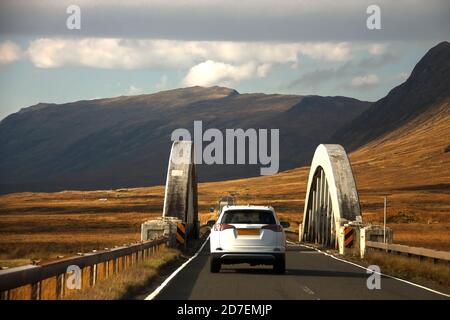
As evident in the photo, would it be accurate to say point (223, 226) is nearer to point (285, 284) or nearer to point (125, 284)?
point (285, 284)

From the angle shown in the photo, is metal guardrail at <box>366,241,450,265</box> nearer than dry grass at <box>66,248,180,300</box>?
No

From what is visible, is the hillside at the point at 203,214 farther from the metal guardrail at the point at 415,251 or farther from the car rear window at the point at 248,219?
the car rear window at the point at 248,219

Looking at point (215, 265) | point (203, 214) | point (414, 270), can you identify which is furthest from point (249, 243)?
point (203, 214)

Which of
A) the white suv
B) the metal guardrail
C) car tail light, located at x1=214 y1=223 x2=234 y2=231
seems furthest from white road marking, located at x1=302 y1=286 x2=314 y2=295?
the metal guardrail

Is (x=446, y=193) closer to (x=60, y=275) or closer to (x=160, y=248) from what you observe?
(x=160, y=248)

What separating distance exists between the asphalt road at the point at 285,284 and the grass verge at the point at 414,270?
2.35 feet

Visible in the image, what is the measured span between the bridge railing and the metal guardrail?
7.47 meters

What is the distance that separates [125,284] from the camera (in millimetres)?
19266

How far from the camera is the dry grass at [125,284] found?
16922 millimetres

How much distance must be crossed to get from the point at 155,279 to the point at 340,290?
4.75 m

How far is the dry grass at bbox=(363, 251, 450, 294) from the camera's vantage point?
75.9 ft

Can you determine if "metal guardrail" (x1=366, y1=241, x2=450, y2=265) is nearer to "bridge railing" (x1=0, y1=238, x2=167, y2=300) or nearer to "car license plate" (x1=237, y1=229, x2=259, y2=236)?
"car license plate" (x1=237, y1=229, x2=259, y2=236)

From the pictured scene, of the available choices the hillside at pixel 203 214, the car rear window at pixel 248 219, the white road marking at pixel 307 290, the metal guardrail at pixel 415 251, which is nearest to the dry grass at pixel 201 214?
the hillside at pixel 203 214
